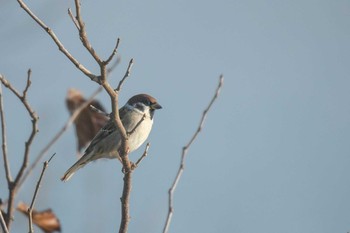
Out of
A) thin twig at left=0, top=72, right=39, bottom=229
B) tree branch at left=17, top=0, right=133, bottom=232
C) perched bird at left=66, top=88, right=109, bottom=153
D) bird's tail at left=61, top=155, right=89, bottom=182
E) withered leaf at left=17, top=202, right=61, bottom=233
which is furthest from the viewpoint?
bird's tail at left=61, top=155, right=89, bottom=182

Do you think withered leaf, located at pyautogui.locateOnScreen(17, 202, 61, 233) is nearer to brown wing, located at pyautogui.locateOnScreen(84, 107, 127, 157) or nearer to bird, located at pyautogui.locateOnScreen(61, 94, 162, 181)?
bird, located at pyautogui.locateOnScreen(61, 94, 162, 181)

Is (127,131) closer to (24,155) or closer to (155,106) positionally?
(155,106)

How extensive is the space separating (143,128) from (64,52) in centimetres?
347

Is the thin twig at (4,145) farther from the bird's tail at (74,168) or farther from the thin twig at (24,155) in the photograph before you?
the bird's tail at (74,168)

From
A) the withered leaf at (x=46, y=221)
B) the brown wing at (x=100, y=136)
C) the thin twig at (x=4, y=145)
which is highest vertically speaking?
the brown wing at (x=100, y=136)

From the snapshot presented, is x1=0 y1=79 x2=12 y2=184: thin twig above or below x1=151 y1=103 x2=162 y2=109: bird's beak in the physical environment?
below

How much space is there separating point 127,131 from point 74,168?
2.04 feet

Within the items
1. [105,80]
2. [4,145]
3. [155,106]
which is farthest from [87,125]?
[155,106]

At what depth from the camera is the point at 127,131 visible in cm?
635

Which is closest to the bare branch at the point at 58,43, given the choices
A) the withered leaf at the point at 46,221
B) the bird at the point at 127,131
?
the withered leaf at the point at 46,221

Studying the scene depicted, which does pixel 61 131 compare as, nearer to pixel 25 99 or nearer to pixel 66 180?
pixel 25 99

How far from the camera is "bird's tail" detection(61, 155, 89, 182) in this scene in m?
6.25

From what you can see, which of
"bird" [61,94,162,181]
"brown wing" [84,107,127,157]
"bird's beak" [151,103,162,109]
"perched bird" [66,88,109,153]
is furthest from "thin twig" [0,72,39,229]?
"bird's beak" [151,103,162,109]

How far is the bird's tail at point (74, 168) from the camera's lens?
625 centimetres
